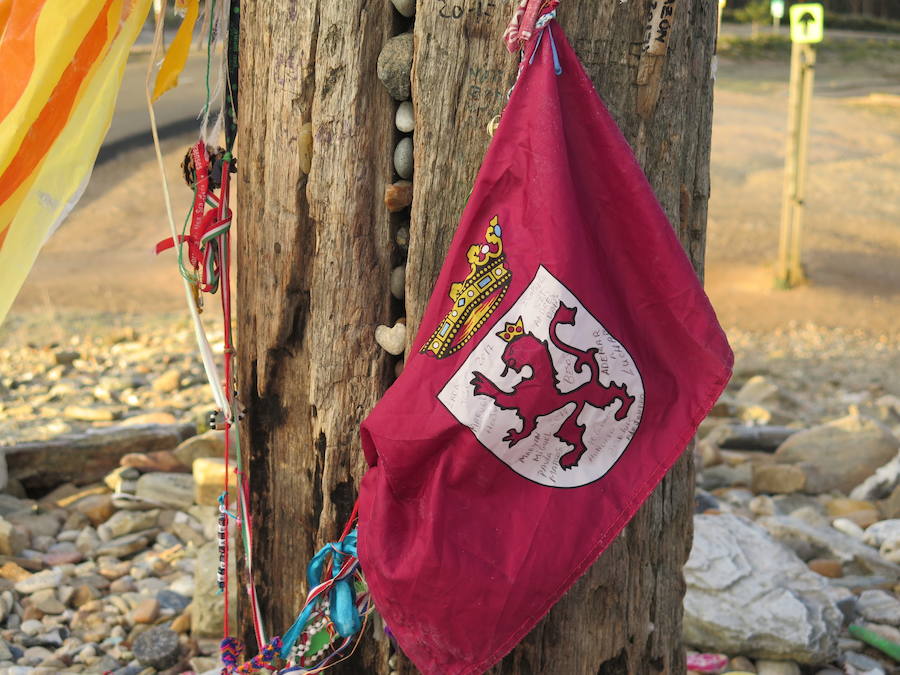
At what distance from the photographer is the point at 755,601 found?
10.3 ft

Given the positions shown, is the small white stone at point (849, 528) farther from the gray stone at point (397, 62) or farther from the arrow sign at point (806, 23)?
the arrow sign at point (806, 23)

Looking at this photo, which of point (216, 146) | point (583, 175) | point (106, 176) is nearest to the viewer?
point (583, 175)

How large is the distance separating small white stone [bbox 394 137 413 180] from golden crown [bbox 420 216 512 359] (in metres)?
0.31

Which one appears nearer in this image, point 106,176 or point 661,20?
point 661,20

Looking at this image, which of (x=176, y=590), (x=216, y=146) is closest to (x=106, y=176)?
(x=176, y=590)

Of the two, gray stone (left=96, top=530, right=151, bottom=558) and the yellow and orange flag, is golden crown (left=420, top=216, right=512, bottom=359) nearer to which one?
the yellow and orange flag

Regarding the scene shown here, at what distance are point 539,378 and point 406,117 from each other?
2.06 ft

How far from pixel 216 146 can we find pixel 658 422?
1171 millimetres

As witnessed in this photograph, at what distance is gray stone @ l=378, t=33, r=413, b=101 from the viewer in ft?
6.48

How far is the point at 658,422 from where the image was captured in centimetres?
188

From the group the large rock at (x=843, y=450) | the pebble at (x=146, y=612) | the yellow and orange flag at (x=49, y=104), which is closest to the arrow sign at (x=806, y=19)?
the large rock at (x=843, y=450)

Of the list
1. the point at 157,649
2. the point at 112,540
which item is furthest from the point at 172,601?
the point at 112,540

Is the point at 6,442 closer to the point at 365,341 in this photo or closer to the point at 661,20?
the point at 365,341

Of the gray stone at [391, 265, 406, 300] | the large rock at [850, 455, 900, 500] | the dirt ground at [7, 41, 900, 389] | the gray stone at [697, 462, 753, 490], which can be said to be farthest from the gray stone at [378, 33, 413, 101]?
the dirt ground at [7, 41, 900, 389]
